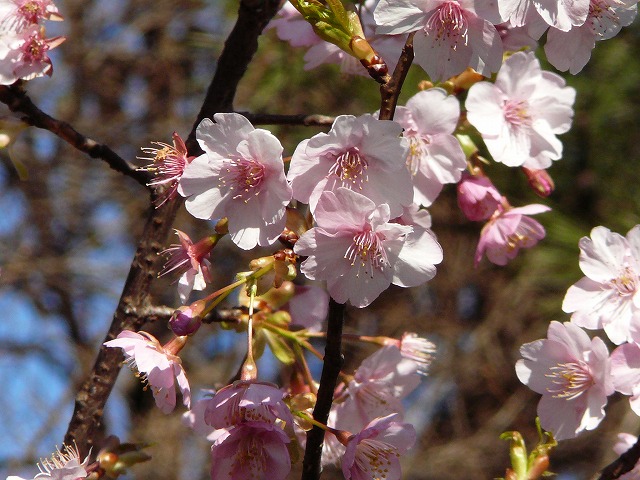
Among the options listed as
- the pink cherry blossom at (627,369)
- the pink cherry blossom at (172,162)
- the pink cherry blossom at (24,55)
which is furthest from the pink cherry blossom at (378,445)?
the pink cherry blossom at (24,55)

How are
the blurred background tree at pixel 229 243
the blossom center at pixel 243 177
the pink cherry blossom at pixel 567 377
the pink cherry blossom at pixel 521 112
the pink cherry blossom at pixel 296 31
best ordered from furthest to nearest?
the blurred background tree at pixel 229 243 → the pink cherry blossom at pixel 296 31 → the pink cherry blossom at pixel 521 112 → the pink cherry blossom at pixel 567 377 → the blossom center at pixel 243 177

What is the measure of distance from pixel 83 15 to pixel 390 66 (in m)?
3.58

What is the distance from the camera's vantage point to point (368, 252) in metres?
0.86

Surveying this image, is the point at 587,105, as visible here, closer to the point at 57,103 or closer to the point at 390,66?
the point at 390,66

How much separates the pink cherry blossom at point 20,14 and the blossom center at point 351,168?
468mm

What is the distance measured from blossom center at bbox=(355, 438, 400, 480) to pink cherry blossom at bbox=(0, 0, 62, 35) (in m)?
0.67

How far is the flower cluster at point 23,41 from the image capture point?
1048 millimetres

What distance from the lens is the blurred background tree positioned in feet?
9.20

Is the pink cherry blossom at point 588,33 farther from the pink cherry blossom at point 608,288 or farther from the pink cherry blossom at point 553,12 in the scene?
the pink cherry blossom at point 608,288

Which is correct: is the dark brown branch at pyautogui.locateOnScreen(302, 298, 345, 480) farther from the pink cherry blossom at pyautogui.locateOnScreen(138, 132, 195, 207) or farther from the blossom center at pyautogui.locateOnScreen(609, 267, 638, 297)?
the blossom center at pyautogui.locateOnScreen(609, 267, 638, 297)

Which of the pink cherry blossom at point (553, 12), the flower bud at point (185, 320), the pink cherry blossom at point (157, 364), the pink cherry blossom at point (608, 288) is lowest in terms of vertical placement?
the pink cherry blossom at point (608, 288)

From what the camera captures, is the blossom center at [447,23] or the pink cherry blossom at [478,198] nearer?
the blossom center at [447,23]

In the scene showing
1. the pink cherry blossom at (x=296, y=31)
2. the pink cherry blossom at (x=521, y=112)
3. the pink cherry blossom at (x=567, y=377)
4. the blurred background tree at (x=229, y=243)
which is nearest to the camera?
the pink cherry blossom at (x=567, y=377)

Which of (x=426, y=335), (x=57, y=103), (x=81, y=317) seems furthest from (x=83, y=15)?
(x=426, y=335)
